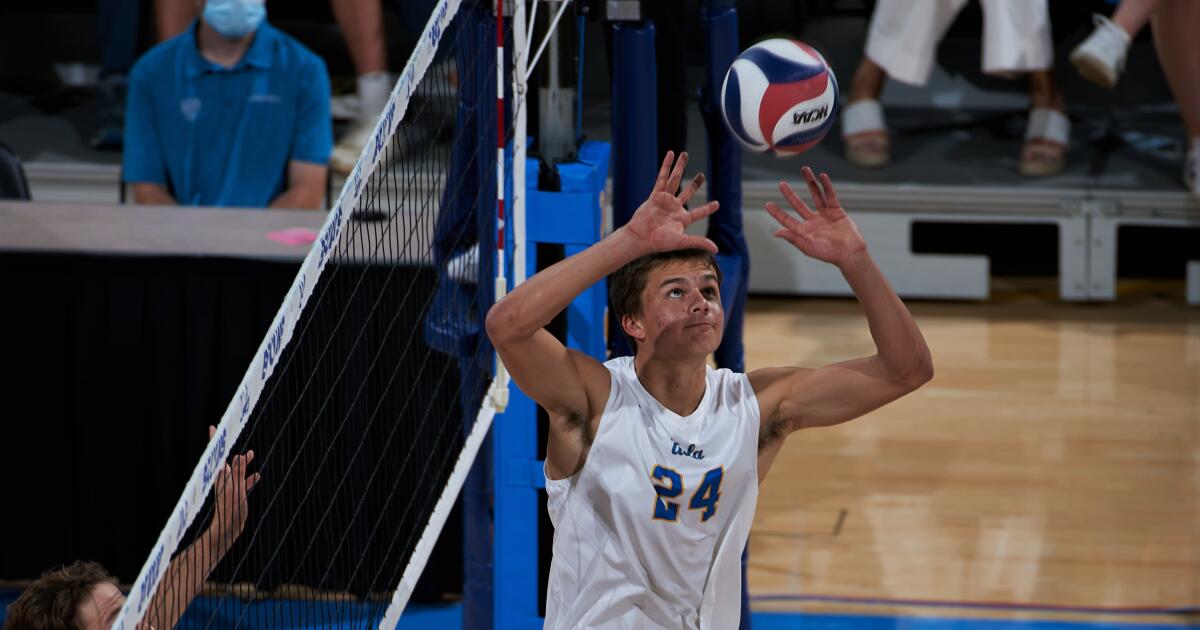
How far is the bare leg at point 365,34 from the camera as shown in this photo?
392 inches

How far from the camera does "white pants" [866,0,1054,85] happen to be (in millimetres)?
9836

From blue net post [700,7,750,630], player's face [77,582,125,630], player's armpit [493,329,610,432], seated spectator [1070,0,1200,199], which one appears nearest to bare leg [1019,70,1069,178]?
seated spectator [1070,0,1200,199]

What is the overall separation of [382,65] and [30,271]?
15.6ft

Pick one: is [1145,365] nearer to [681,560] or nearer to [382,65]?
[382,65]

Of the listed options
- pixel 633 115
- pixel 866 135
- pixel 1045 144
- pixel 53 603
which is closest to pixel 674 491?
pixel 53 603

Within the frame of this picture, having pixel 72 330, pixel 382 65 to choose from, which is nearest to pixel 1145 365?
pixel 382 65

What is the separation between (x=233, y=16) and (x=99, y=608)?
16.2 ft

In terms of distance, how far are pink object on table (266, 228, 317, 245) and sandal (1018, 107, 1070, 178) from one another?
18.3 feet

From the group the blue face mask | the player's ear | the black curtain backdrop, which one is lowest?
the black curtain backdrop

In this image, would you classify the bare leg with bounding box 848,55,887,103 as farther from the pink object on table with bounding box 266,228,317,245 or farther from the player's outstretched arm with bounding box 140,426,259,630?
the player's outstretched arm with bounding box 140,426,259,630

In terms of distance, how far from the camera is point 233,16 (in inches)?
294

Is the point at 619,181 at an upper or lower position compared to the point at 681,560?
upper

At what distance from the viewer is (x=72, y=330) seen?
5.52m

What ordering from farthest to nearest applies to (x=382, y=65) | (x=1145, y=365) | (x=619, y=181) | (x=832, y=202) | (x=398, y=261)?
(x=382, y=65), (x=1145, y=365), (x=398, y=261), (x=619, y=181), (x=832, y=202)
